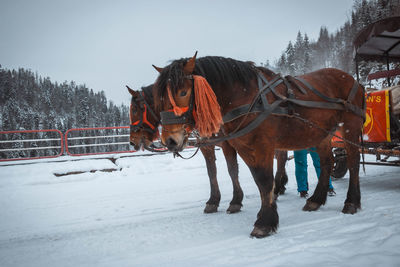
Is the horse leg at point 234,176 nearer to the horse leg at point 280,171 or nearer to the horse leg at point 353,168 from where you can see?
the horse leg at point 280,171

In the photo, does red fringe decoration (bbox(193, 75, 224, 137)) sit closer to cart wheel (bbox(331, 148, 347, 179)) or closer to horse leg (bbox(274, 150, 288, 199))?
horse leg (bbox(274, 150, 288, 199))

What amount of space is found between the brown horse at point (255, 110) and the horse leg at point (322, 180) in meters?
0.03

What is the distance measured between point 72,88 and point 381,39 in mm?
83685

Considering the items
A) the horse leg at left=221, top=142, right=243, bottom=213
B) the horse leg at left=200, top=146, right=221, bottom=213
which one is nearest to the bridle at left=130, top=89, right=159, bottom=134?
the horse leg at left=200, top=146, right=221, bottom=213

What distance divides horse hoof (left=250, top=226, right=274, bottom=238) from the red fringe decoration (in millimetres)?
1182

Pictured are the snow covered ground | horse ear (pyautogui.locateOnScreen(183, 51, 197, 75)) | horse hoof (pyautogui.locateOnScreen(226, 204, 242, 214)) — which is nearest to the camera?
the snow covered ground

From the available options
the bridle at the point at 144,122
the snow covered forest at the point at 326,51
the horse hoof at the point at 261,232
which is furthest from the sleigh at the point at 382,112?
the snow covered forest at the point at 326,51

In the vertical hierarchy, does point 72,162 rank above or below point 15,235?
above

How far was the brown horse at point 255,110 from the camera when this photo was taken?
235 centimetres

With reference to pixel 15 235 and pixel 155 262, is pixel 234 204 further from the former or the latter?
pixel 15 235

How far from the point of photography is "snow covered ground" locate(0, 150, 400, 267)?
2.12 metres

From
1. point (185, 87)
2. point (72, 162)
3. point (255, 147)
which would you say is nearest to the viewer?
point (185, 87)

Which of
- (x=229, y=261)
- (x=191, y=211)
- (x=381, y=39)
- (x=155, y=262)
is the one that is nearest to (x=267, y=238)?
(x=229, y=261)

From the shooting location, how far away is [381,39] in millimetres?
4883
